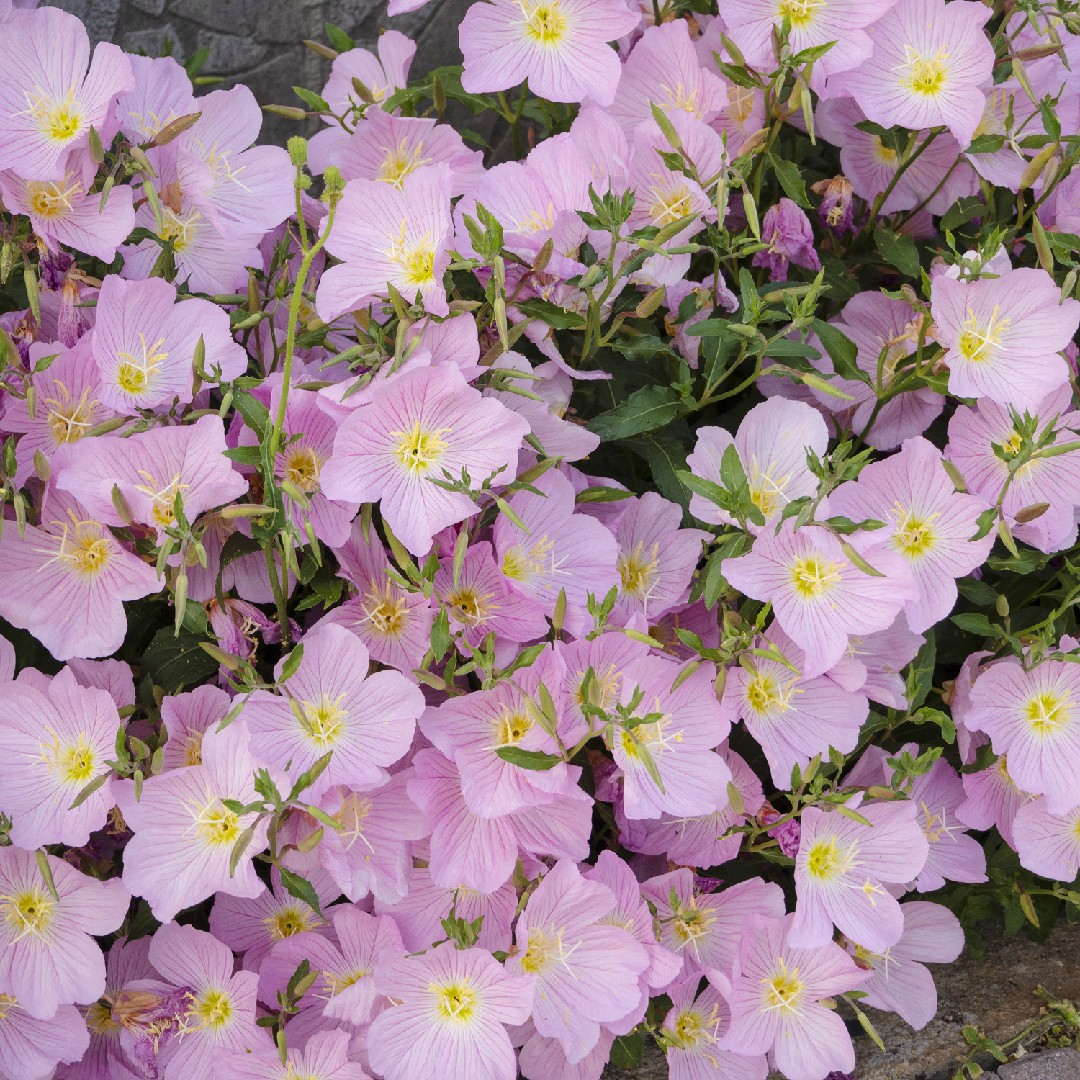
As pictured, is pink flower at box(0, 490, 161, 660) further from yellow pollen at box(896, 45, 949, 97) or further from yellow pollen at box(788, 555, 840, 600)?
yellow pollen at box(896, 45, 949, 97)

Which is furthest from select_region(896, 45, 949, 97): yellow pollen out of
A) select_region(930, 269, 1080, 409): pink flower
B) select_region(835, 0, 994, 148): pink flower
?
select_region(930, 269, 1080, 409): pink flower

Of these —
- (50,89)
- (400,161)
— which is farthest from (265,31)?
(50,89)

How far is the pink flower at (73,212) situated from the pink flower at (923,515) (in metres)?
0.79

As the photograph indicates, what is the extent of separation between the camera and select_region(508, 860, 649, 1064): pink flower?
4.02 ft

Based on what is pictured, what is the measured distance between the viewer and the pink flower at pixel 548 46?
145 cm

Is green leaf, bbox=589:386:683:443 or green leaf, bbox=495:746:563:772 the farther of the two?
green leaf, bbox=589:386:683:443

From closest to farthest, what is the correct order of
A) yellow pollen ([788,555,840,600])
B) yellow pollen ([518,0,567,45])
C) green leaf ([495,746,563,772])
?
green leaf ([495,746,563,772]) → yellow pollen ([788,555,840,600]) → yellow pollen ([518,0,567,45])

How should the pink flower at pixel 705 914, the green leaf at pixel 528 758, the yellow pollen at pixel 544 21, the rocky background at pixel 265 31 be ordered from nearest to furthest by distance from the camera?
the green leaf at pixel 528 758 → the pink flower at pixel 705 914 → the yellow pollen at pixel 544 21 → the rocky background at pixel 265 31

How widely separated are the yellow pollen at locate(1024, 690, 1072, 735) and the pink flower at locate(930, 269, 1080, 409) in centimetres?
32

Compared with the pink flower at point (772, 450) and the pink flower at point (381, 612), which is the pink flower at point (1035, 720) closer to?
the pink flower at point (772, 450)

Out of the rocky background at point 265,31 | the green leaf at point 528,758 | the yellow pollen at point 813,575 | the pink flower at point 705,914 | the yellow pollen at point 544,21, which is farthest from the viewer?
the rocky background at point 265,31

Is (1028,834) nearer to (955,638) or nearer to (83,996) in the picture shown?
(955,638)

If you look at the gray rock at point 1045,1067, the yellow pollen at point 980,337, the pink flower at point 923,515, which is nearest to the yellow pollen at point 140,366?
the pink flower at point 923,515

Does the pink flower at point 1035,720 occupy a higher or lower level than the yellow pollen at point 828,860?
higher
